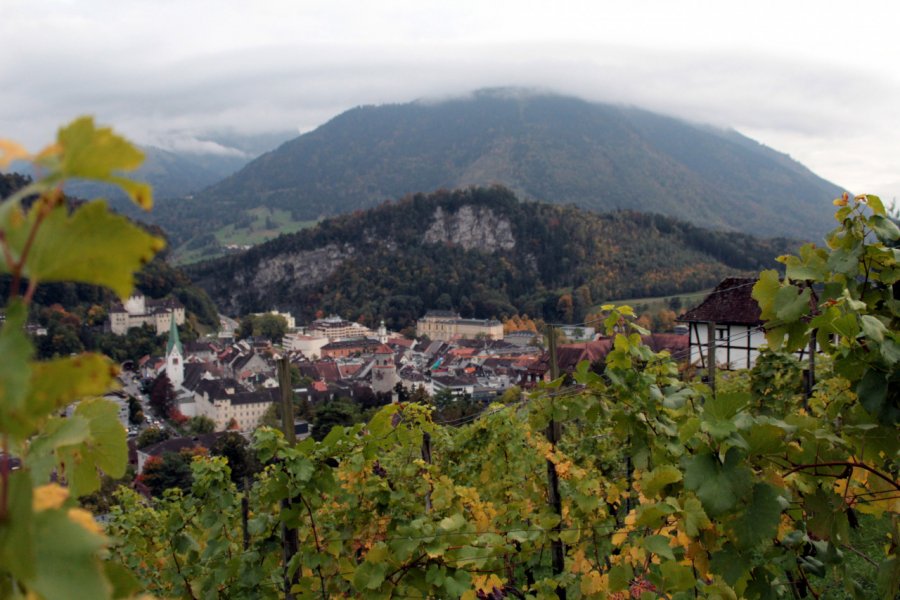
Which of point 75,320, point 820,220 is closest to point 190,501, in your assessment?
point 75,320

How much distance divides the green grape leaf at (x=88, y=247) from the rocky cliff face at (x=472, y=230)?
87.7 meters

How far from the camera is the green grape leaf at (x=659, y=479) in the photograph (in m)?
1.86

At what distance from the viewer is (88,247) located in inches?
15.6

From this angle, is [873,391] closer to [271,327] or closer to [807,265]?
[807,265]

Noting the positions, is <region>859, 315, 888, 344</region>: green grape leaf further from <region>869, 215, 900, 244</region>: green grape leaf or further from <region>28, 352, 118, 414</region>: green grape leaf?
<region>28, 352, 118, 414</region>: green grape leaf

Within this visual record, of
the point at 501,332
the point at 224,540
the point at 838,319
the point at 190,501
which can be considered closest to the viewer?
the point at 838,319

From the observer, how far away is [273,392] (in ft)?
151

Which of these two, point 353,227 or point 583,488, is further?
point 353,227

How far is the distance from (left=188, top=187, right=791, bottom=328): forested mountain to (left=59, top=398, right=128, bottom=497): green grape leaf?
67.6 m

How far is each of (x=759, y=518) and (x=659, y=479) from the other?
1.26 ft

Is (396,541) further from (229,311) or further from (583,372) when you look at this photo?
(229,311)

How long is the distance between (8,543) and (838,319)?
5.60 ft

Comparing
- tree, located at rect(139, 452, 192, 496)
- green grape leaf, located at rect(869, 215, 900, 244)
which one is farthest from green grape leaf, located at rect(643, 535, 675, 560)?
tree, located at rect(139, 452, 192, 496)

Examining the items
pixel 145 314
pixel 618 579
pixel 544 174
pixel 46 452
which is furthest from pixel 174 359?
pixel 544 174
